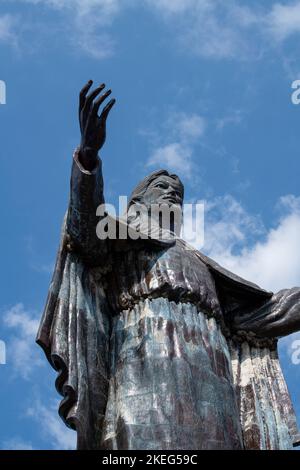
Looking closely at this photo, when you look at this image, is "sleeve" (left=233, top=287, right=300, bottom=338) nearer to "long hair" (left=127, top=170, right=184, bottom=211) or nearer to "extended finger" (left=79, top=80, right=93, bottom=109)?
"long hair" (left=127, top=170, right=184, bottom=211)

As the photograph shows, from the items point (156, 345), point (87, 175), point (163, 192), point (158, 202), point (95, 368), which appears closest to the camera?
point (156, 345)

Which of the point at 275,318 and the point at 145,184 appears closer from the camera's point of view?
the point at 275,318

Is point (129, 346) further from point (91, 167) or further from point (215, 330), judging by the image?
point (91, 167)

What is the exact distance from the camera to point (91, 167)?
47.5 ft

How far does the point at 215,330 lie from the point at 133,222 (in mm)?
2215

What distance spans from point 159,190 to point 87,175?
2.14 m

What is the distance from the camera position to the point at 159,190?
641 inches

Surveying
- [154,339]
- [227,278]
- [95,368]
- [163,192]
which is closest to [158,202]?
[163,192]

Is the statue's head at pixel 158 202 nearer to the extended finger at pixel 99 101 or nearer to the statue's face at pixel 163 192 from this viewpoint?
the statue's face at pixel 163 192

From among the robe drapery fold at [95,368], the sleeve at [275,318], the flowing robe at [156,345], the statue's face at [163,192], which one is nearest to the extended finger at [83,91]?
the flowing robe at [156,345]

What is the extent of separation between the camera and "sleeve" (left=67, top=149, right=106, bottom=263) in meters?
14.4

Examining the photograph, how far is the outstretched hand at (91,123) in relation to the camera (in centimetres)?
1423

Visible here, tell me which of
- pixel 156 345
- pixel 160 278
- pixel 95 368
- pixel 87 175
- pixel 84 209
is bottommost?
pixel 95 368

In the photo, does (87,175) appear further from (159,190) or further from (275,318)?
(275,318)
